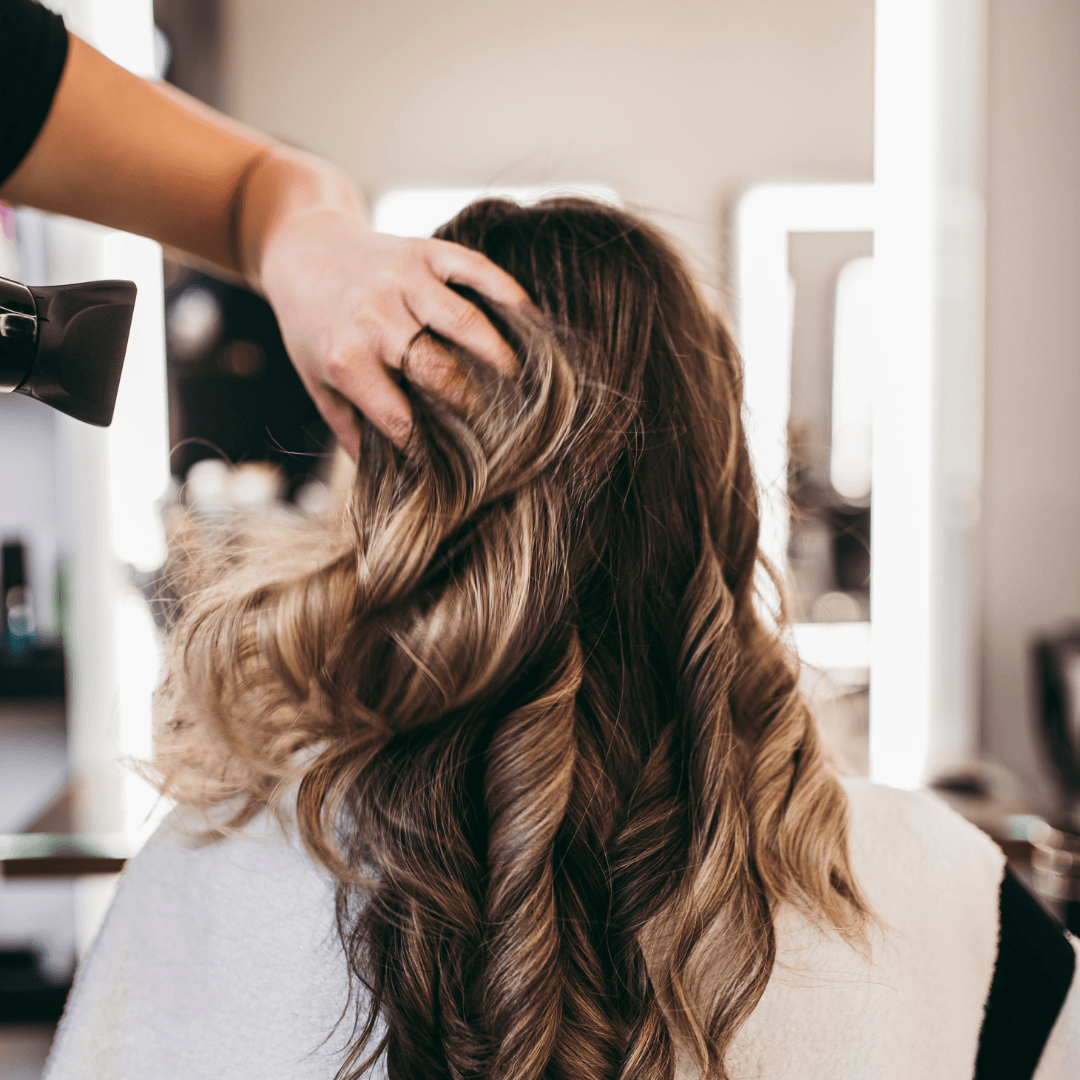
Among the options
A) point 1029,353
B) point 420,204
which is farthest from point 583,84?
point 1029,353

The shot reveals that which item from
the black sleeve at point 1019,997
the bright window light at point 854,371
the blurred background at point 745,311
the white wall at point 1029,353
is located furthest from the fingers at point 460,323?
the white wall at point 1029,353

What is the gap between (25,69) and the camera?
0.52m

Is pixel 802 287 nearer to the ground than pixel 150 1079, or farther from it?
farther from it

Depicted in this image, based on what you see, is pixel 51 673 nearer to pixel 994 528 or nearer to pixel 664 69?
pixel 664 69

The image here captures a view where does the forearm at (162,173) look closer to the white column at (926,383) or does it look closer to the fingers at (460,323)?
the fingers at (460,323)

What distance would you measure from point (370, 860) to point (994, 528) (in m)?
1.39

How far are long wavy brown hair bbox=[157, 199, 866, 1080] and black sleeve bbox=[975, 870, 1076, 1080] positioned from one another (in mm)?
122

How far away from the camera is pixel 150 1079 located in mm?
506

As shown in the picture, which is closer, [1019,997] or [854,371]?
[1019,997]

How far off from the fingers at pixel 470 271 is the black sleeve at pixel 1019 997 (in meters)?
0.48

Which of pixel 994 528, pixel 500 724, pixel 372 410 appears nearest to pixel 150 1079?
pixel 500 724

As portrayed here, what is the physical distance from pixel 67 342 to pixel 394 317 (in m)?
0.17

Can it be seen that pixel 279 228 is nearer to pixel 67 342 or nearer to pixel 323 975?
pixel 67 342

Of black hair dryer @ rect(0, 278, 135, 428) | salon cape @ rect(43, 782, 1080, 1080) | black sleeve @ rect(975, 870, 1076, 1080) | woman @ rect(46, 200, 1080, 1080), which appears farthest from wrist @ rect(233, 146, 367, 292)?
black sleeve @ rect(975, 870, 1076, 1080)
